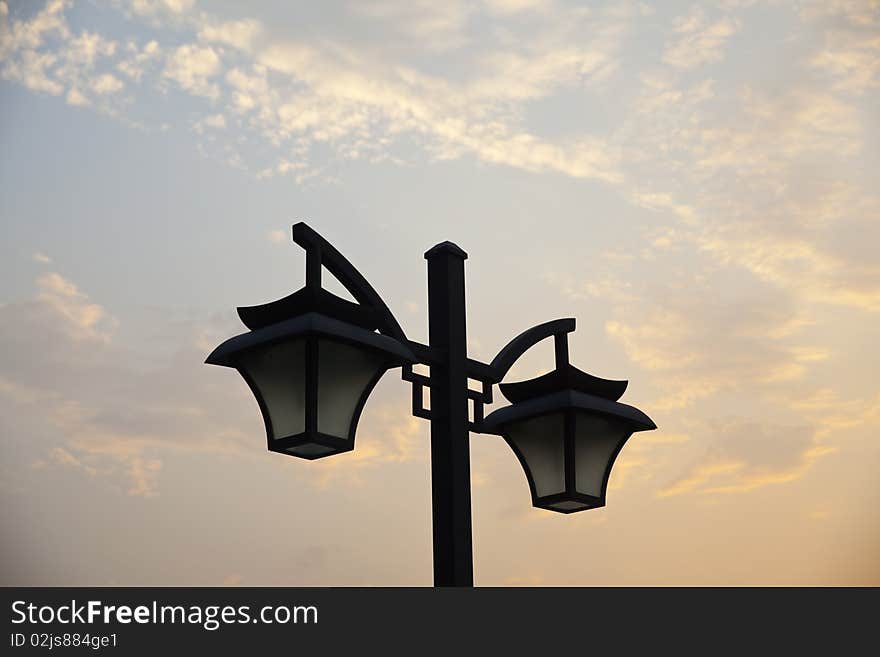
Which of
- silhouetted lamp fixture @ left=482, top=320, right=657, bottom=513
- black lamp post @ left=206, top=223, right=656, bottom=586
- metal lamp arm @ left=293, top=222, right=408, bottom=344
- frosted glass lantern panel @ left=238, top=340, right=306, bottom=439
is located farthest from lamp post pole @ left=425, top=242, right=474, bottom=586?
frosted glass lantern panel @ left=238, top=340, right=306, bottom=439

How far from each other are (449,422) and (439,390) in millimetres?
199

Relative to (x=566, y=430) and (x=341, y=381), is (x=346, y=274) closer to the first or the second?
(x=341, y=381)

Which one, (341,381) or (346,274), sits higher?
(346,274)

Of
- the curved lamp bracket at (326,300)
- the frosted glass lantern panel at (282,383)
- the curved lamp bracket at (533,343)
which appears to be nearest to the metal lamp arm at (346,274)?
the curved lamp bracket at (326,300)

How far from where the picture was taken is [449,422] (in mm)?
6105

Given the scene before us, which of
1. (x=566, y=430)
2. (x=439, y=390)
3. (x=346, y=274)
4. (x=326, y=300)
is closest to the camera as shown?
(x=326, y=300)

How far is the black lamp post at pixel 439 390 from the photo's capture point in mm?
5559

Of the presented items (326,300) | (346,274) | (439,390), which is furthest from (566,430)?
(326,300)

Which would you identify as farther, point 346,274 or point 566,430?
point 566,430

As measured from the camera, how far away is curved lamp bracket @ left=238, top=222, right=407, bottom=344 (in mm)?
5602
